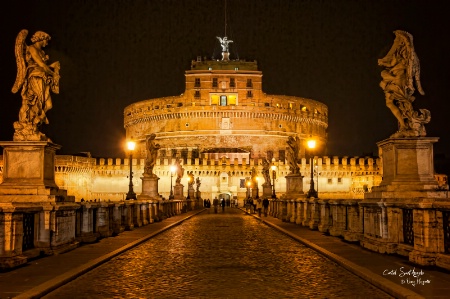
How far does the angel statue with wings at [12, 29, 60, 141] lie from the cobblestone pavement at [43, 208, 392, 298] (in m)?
3.13

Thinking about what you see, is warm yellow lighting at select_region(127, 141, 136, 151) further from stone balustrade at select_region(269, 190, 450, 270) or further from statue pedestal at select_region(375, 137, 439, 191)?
statue pedestal at select_region(375, 137, 439, 191)

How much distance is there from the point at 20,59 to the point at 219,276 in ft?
19.3

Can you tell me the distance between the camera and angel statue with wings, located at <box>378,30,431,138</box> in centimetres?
1089

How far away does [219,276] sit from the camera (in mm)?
8281

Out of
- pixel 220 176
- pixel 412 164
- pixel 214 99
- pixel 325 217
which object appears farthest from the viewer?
pixel 214 99

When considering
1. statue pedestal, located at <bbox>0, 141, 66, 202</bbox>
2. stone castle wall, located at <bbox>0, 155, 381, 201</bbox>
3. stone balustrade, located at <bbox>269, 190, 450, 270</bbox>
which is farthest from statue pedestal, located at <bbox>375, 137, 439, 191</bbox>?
stone castle wall, located at <bbox>0, 155, 381, 201</bbox>

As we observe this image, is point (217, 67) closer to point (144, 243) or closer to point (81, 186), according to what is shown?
point (81, 186)

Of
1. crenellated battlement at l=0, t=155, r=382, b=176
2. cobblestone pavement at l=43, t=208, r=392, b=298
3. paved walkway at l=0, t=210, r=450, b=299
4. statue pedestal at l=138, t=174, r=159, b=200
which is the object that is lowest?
cobblestone pavement at l=43, t=208, r=392, b=298

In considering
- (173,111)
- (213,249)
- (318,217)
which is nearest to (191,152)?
(173,111)

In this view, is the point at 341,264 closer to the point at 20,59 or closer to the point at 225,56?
the point at 20,59

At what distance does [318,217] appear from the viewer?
18094mm

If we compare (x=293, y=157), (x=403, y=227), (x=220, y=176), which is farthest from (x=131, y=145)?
(x=220, y=176)

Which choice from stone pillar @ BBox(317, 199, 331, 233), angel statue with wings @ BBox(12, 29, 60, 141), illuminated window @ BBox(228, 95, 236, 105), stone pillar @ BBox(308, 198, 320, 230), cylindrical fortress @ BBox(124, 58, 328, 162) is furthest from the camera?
illuminated window @ BBox(228, 95, 236, 105)

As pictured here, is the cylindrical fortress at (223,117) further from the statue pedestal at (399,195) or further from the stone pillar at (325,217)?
the statue pedestal at (399,195)
